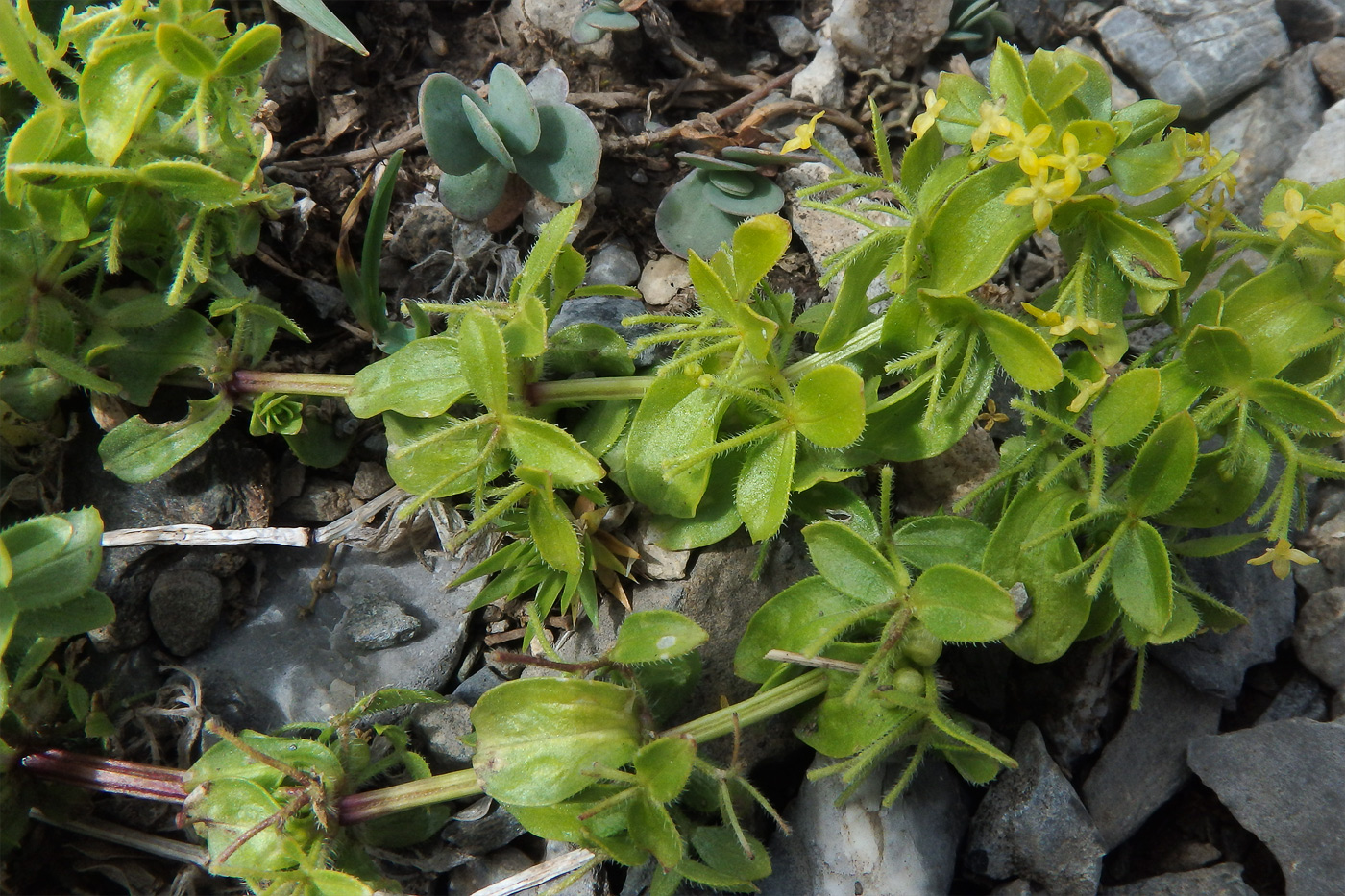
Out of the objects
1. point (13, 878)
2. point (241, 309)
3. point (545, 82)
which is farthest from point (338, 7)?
point (13, 878)

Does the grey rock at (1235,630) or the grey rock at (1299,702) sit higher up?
the grey rock at (1235,630)

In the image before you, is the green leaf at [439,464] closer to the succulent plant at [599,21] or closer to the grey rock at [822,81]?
the succulent plant at [599,21]

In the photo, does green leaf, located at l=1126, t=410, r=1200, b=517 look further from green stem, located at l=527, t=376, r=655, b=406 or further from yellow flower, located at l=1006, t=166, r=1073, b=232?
green stem, located at l=527, t=376, r=655, b=406

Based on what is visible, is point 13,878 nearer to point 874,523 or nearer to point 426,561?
point 426,561

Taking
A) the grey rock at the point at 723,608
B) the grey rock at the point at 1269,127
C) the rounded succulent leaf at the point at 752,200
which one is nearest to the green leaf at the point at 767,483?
the grey rock at the point at 723,608

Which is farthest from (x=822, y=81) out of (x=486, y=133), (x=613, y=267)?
(x=486, y=133)

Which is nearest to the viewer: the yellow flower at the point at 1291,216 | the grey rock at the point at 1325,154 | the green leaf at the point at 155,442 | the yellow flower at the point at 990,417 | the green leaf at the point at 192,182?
the yellow flower at the point at 1291,216

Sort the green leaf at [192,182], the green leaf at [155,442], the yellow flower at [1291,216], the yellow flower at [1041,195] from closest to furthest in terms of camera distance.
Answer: the yellow flower at [1041,195]
the yellow flower at [1291,216]
the green leaf at [192,182]
the green leaf at [155,442]
